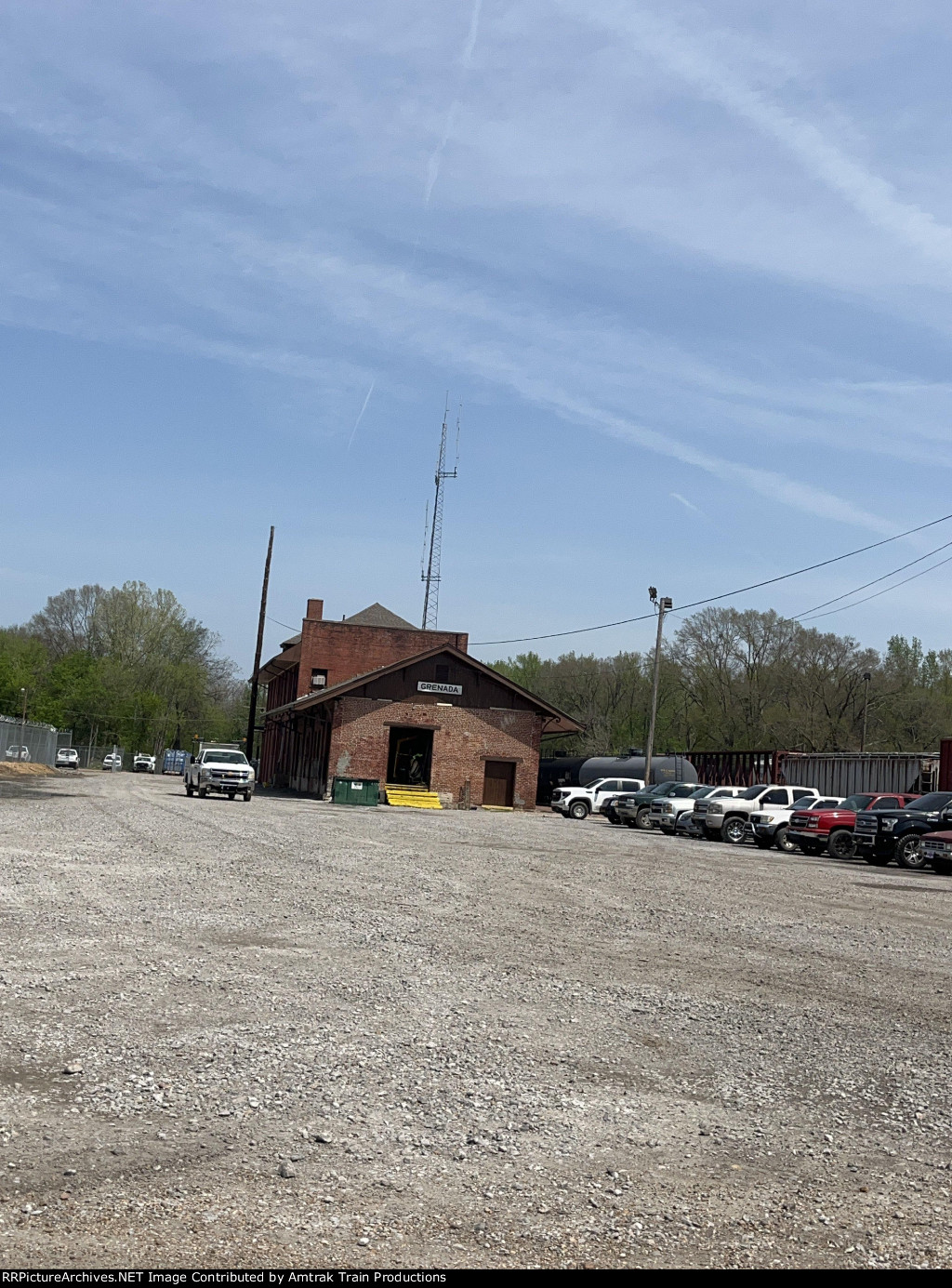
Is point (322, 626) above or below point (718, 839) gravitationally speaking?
above

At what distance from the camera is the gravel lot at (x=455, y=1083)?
13.8 feet

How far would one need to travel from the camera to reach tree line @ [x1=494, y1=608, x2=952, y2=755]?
246ft

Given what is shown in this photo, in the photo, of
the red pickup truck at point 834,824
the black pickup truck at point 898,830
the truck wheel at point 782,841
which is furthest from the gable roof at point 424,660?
the black pickup truck at point 898,830

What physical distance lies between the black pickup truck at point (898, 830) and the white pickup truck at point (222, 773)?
20.0 meters

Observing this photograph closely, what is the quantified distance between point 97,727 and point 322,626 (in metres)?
44.7

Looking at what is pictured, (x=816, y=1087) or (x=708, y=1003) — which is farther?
(x=708, y=1003)

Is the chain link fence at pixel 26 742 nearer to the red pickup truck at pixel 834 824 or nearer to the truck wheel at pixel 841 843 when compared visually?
the red pickup truck at pixel 834 824

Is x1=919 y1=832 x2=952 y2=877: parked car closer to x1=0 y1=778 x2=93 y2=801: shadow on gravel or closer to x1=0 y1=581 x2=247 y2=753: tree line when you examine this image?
x1=0 y1=778 x2=93 y2=801: shadow on gravel

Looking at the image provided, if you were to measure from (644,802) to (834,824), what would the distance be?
35.8ft

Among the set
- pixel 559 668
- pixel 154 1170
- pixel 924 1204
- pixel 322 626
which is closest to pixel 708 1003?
pixel 924 1204

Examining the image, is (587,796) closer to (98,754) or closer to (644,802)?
(644,802)

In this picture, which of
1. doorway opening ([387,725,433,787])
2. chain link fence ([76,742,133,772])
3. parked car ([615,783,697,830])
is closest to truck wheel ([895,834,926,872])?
parked car ([615,783,697,830])

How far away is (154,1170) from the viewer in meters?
4.62

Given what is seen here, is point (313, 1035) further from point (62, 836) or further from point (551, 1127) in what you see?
point (62, 836)
